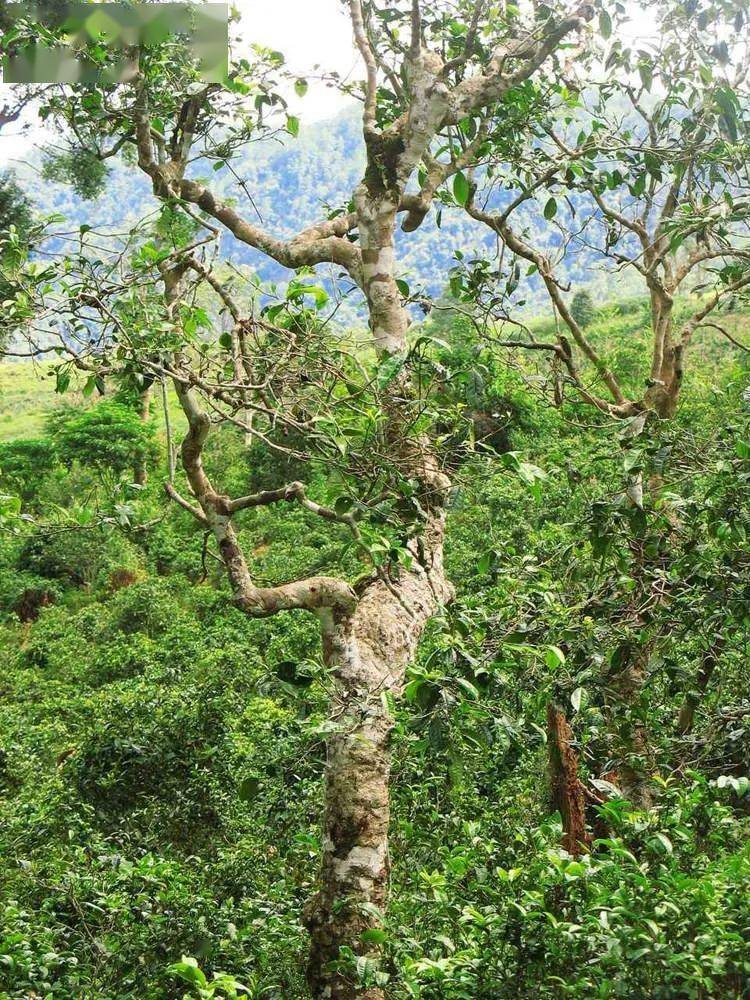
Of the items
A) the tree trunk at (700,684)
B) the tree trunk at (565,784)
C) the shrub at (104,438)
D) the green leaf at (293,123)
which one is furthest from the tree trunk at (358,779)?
the shrub at (104,438)

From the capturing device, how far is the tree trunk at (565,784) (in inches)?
197

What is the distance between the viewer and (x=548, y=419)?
15.7 meters

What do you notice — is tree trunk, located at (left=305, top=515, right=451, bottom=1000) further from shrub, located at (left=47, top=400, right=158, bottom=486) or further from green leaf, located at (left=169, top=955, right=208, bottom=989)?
shrub, located at (left=47, top=400, right=158, bottom=486)

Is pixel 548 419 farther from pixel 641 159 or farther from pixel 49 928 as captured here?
pixel 49 928

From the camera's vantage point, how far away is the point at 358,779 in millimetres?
3295

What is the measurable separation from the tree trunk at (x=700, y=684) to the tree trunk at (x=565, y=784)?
0.62 m

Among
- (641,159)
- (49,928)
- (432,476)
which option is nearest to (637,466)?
(432,476)

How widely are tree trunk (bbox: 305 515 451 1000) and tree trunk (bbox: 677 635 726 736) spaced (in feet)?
3.25

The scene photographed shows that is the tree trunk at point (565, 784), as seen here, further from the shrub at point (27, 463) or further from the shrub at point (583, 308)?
the shrub at point (583, 308)

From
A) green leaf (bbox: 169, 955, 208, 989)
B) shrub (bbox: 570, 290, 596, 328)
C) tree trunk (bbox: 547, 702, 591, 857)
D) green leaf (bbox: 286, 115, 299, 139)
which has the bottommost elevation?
tree trunk (bbox: 547, 702, 591, 857)

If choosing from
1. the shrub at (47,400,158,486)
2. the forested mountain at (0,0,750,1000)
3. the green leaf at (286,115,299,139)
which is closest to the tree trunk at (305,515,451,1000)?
the forested mountain at (0,0,750,1000)

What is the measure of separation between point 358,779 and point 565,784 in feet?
6.98

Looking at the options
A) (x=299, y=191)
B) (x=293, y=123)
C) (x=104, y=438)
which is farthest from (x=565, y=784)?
(x=299, y=191)

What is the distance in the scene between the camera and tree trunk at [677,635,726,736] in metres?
3.28
